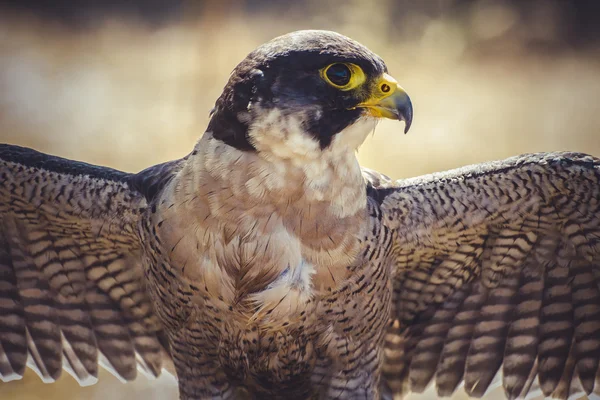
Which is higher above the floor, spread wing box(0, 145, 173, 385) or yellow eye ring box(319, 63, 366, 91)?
yellow eye ring box(319, 63, 366, 91)

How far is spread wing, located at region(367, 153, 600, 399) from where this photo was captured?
148 inches

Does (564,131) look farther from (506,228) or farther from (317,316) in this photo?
(317,316)

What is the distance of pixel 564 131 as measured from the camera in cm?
945

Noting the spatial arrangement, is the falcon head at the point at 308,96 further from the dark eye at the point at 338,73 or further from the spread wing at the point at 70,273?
the spread wing at the point at 70,273

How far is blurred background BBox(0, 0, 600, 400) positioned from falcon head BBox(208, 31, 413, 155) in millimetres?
6259

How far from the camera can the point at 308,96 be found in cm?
297

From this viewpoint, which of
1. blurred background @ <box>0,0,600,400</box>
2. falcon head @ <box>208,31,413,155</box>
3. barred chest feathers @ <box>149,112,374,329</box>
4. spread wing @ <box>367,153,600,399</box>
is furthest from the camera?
blurred background @ <box>0,0,600,400</box>

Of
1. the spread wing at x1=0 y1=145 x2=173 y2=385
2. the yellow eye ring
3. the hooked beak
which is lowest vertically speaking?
the spread wing at x1=0 y1=145 x2=173 y2=385

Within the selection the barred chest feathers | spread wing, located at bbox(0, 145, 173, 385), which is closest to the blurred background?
spread wing, located at bbox(0, 145, 173, 385)

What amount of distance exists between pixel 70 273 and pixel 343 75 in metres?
2.04

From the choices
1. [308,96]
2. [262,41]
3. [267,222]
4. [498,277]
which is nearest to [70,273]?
[267,222]

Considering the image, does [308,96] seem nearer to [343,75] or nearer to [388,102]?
[343,75]

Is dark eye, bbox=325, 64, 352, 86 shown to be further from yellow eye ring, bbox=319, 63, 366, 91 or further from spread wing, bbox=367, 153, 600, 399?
spread wing, bbox=367, 153, 600, 399

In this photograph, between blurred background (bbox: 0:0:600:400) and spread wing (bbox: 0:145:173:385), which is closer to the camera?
spread wing (bbox: 0:145:173:385)
